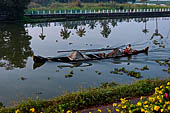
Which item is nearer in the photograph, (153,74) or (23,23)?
(153,74)

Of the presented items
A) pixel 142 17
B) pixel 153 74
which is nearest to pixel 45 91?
pixel 153 74

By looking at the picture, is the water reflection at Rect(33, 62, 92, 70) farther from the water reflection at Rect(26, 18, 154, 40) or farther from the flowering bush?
the water reflection at Rect(26, 18, 154, 40)

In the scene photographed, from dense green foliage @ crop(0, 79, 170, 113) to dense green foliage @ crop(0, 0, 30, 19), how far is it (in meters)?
54.3

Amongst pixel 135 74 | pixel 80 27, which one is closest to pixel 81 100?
pixel 135 74

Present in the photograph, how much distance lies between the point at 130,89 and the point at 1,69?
15621 mm

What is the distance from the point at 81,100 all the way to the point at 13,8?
186 feet

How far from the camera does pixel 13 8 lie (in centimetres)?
6266

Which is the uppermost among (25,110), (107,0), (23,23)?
(107,0)

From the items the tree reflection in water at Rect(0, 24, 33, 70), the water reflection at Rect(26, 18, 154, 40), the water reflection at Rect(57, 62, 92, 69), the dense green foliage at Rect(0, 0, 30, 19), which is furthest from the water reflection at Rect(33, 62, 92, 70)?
the dense green foliage at Rect(0, 0, 30, 19)

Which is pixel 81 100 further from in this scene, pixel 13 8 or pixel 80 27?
pixel 13 8

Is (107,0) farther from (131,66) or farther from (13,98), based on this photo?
(13,98)

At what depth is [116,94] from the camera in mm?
12836

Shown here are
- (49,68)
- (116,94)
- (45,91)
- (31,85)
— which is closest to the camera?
(116,94)

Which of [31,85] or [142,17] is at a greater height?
[142,17]
